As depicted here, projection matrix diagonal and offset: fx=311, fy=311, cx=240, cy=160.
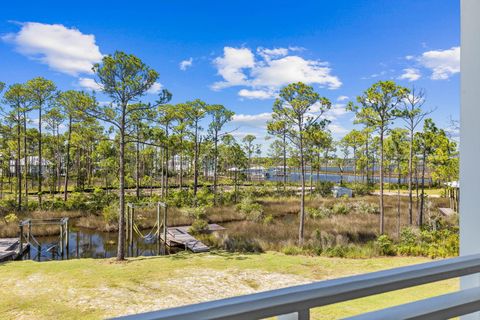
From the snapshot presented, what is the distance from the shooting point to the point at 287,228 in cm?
804

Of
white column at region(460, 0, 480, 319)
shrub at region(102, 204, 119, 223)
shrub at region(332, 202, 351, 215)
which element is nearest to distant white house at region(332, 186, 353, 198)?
shrub at region(332, 202, 351, 215)

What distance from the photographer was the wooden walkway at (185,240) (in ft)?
21.7

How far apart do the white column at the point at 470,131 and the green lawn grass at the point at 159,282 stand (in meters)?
2.19

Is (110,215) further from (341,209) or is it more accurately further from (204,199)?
(341,209)

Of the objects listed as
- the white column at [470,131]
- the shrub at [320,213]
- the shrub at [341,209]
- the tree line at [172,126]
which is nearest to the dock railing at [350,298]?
the white column at [470,131]

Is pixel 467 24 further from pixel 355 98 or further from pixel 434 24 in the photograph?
pixel 355 98

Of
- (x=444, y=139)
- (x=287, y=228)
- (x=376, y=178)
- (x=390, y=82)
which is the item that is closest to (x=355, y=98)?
(x=390, y=82)

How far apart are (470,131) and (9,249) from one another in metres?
7.74

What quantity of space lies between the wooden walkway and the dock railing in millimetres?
6258

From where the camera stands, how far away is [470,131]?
833 mm

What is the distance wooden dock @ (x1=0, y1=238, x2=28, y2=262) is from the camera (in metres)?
5.86

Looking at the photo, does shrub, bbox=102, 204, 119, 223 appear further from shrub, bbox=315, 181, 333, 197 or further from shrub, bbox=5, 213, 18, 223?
shrub, bbox=315, 181, 333, 197

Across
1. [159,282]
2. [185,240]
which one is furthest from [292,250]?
[159,282]

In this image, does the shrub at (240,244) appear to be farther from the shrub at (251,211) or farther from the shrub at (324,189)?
Result: the shrub at (324,189)
